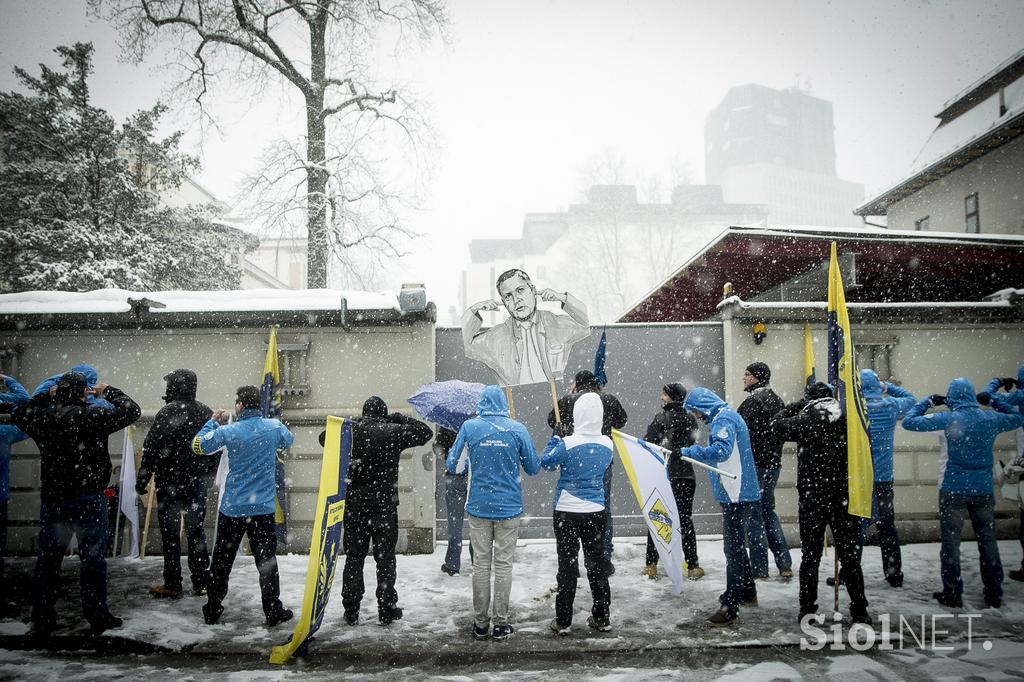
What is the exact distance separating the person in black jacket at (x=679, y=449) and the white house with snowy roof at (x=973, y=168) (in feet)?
41.0

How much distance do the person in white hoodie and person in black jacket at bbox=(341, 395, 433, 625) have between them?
4.84 ft

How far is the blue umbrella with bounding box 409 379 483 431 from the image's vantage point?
5750 mm

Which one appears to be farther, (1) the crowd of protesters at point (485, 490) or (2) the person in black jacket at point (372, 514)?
(2) the person in black jacket at point (372, 514)

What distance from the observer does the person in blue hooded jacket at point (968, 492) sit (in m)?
5.23

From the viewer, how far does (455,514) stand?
6.76 m

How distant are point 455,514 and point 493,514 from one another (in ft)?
7.04

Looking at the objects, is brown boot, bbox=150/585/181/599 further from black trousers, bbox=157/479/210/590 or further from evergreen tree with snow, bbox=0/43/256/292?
evergreen tree with snow, bbox=0/43/256/292

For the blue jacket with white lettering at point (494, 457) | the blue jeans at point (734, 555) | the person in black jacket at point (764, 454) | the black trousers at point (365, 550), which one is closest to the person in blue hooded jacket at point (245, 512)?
the black trousers at point (365, 550)

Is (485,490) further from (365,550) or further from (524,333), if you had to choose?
(524,333)

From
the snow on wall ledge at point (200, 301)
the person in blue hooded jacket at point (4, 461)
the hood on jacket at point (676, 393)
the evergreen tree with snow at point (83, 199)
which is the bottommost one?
the person in blue hooded jacket at point (4, 461)

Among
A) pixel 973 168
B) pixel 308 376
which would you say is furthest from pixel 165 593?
pixel 973 168

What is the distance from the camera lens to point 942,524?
5344 millimetres

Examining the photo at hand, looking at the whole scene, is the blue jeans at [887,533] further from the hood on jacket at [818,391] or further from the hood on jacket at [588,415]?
the hood on jacket at [588,415]

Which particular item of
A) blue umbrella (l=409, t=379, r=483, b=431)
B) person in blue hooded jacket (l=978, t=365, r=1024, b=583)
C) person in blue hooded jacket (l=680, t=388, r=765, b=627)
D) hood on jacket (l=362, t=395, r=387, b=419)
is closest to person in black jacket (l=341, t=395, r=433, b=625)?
hood on jacket (l=362, t=395, r=387, b=419)
